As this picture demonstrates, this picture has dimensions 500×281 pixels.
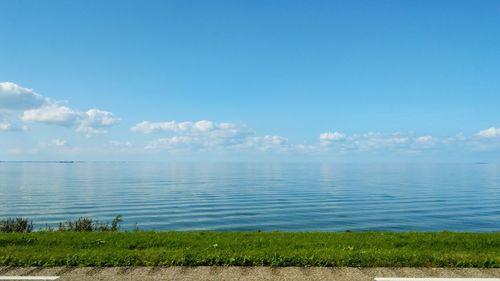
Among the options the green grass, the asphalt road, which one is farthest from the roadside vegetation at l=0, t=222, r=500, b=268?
the asphalt road

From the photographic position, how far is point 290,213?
46656mm

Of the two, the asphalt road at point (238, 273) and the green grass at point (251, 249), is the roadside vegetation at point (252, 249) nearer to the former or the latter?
the green grass at point (251, 249)

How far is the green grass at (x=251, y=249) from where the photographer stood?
1102 cm

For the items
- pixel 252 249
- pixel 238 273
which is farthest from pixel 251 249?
pixel 238 273

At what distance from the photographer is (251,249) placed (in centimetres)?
1280

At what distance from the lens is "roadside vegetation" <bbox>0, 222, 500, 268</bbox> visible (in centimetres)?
1102

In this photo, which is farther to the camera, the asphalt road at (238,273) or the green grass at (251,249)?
the green grass at (251,249)

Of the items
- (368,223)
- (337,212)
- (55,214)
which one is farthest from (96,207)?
(368,223)

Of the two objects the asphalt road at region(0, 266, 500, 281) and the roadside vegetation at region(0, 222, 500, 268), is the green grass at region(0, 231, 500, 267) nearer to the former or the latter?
the roadside vegetation at region(0, 222, 500, 268)

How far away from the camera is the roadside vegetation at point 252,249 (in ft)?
36.1

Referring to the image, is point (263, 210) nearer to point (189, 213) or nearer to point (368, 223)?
point (189, 213)

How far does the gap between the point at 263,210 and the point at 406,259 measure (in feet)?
126

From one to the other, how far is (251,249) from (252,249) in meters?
0.03

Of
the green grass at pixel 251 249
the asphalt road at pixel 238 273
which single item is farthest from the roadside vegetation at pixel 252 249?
the asphalt road at pixel 238 273
